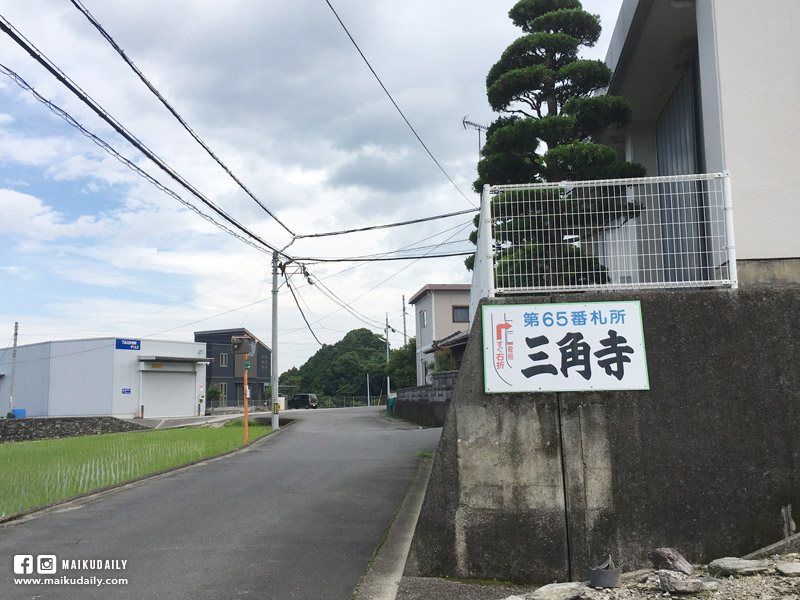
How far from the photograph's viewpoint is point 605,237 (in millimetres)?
6418

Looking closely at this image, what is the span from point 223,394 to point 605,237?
175ft

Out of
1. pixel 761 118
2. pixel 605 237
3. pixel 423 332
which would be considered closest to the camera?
pixel 605 237

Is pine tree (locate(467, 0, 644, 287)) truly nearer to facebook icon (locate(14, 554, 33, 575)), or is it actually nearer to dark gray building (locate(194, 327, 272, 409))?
facebook icon (locate(14, 554, 33, 575))

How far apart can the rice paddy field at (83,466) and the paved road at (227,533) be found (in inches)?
31.3

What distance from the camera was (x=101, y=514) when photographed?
8055mm

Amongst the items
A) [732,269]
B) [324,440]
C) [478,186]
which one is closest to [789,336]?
[732,269]

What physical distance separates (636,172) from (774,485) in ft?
18.4

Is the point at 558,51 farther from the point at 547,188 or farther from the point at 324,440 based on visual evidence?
the point at 324,440

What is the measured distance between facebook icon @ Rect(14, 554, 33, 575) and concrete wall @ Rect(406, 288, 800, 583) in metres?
3.52

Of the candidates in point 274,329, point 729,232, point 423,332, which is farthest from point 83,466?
point 423,332

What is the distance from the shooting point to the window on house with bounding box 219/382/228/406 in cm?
5447

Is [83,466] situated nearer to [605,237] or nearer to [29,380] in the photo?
[605,237]

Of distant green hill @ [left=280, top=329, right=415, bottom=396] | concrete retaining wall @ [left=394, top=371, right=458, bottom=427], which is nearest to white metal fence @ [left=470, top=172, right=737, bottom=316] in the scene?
concrete retaining wall @ [left=394, top=371, right=458, bottom=427]

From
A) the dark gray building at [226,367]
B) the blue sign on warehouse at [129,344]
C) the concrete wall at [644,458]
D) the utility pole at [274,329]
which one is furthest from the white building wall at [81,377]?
the concrete wall at [644,458]
